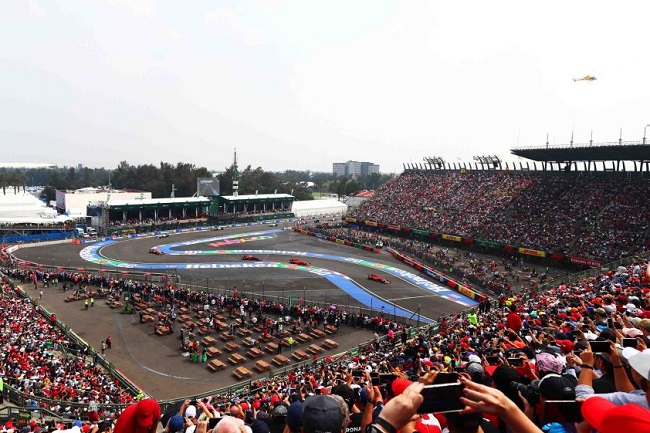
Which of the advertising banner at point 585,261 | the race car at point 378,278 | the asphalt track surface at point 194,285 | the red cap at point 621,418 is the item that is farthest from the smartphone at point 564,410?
the advertising banner at point 585,261

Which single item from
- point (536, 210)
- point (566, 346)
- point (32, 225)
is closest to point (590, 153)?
point (536, 210)

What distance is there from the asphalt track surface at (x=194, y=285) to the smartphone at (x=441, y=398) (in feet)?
64.9

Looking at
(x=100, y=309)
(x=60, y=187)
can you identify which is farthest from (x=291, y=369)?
(x=60, y=187)

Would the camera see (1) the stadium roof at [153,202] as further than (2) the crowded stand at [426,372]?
Yes

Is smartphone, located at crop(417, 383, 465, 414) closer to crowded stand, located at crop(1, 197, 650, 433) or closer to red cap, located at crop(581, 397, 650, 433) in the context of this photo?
crowded stand, located at crop(1, 197, 650, 433)

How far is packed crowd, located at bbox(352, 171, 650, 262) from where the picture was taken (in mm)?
44875

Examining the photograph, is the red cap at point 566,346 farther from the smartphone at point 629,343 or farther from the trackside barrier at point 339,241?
the trackside barrier at point 339,241

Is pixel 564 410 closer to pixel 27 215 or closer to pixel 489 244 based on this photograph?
pixel 489 244

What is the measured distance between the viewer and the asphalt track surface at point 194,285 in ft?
73.2

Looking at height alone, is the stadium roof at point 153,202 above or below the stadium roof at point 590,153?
below

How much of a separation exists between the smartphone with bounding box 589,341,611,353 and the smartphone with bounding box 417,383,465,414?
3.38m

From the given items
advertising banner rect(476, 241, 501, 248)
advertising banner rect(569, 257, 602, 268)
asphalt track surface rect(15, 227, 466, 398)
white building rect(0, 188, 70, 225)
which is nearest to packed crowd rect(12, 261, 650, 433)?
asphalt track surface rect(15, 227, 466, 398)

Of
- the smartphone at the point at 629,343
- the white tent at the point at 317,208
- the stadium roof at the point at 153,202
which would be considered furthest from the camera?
the white tent at the point at 317,208

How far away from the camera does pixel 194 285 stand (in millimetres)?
39219
